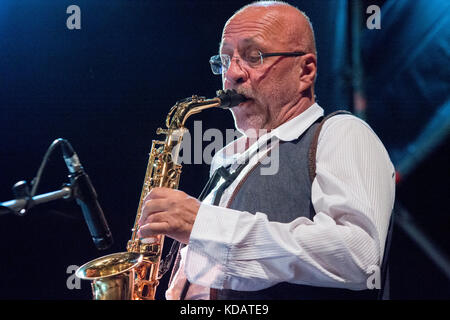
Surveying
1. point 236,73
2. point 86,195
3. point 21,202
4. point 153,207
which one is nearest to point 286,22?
point 236,73

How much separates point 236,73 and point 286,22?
0.33 m

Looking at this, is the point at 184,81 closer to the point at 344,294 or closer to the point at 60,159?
the point at 60,159

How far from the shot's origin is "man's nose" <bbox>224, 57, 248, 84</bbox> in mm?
1986

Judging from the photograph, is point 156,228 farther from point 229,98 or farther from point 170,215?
point 229,98

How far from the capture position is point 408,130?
109 inches

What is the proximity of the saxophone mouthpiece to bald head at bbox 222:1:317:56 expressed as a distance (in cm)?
32

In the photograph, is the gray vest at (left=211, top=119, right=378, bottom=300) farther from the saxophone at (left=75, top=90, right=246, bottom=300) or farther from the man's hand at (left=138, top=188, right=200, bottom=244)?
the saxophone at (left=75, top=90, right=246, bottom=300)

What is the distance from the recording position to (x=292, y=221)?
4.88ft

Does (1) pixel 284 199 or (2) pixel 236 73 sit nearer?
(1) pixel 284 199

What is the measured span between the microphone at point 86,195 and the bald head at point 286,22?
1.12 metres

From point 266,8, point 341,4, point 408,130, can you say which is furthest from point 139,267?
point 341,4

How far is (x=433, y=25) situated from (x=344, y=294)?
1903 mm

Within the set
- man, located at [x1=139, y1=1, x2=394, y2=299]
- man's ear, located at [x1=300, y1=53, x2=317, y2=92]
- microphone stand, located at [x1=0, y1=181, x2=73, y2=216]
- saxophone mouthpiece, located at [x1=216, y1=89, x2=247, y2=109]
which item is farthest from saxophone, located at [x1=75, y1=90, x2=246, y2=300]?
microphone stand, located at [x1=0, y1=181, x2=73, y2=216]

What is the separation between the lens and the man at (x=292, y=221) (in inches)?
53.1
